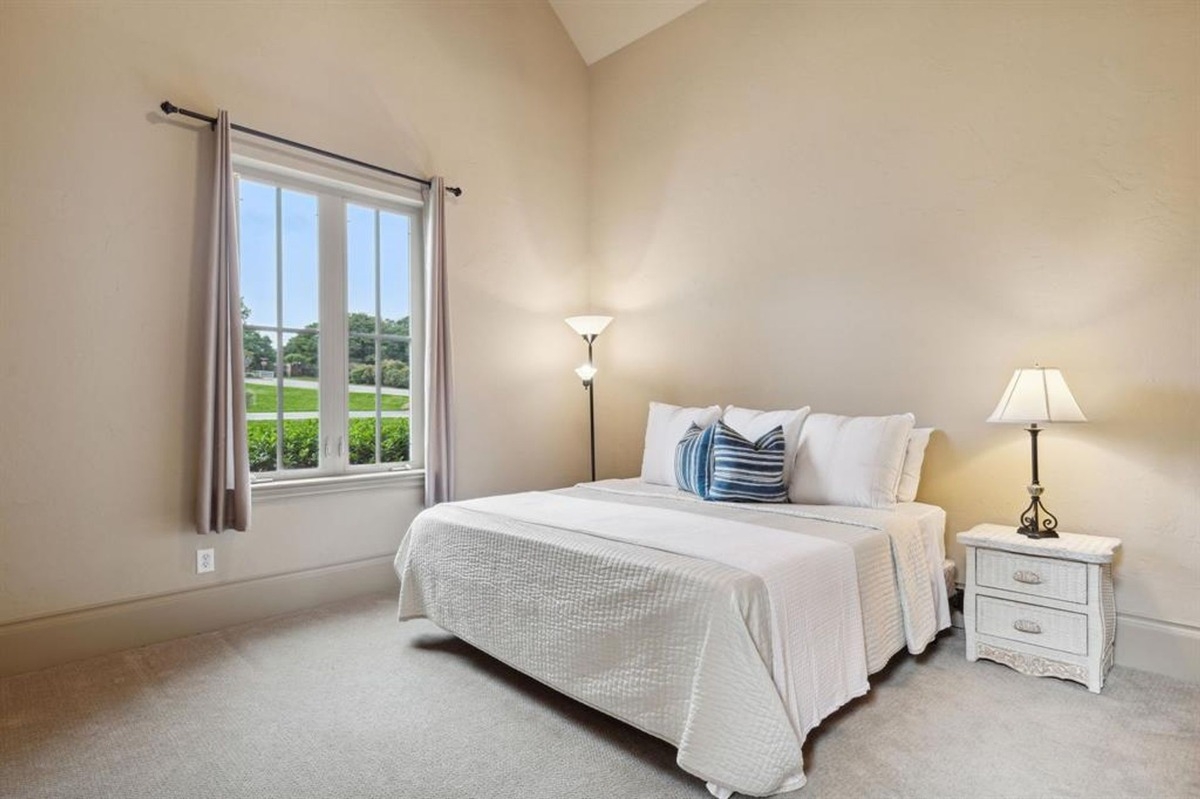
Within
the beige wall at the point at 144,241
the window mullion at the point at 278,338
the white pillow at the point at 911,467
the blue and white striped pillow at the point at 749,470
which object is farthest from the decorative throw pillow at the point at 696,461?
the window mullion at the point at 278,338

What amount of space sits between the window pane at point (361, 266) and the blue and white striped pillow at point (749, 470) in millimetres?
2048

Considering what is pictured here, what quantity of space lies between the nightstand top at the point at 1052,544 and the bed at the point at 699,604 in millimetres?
178

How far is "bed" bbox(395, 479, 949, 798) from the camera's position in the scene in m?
1.64

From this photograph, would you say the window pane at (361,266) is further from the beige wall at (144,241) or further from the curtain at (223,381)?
the curtain at (223,381)

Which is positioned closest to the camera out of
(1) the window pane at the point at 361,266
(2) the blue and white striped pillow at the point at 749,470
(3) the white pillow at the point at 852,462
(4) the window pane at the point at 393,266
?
(3) the white pillow at the point at 852,462

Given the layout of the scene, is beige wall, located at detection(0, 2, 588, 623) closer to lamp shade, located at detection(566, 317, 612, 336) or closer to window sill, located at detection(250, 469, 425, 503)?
window sill, located at detection(250, 469, 425, 503)

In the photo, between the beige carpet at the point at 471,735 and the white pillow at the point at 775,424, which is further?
the white pillow at the point at 775,424

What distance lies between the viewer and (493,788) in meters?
1.72

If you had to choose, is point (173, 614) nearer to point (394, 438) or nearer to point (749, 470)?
point (394, 438)

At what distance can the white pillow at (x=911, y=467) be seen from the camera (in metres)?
2.88

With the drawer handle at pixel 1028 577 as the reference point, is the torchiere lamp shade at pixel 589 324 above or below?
above

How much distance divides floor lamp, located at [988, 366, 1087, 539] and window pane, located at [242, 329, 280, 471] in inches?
127

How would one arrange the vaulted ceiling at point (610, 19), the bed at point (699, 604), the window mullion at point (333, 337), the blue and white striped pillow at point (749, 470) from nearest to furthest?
the bed at point (699, 604) < the blue and white striped pillow at point (749, 470) < the window mullion at point (333, 337) < the vaulted ceiling at point (610, 19)

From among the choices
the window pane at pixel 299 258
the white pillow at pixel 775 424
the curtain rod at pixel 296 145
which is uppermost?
the curtain rod at pixel 296 145
